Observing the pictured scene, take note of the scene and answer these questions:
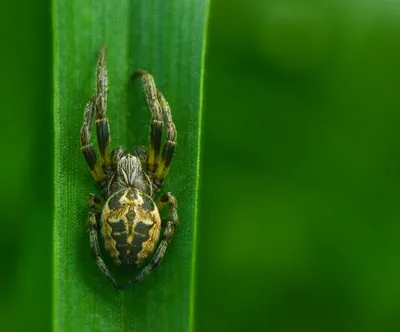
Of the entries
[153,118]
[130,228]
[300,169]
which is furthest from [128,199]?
[300,169]

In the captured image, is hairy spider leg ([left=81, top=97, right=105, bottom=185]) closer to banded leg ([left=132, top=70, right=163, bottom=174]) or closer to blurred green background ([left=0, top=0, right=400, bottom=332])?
banded leg ([left=132, top=70, right=163, bottom=174])

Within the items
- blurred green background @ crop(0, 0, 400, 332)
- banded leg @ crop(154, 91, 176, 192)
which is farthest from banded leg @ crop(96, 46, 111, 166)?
blurred green background @ crop(0, 0, 400, 332)

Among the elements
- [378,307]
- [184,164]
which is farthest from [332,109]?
[184,164]

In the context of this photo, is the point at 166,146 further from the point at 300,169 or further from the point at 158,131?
the point at 300,169

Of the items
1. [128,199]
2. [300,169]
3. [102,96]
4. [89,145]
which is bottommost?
[300,169]

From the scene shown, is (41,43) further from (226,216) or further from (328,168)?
(328,168)

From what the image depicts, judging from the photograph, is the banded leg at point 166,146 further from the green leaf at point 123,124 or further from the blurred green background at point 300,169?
the blurred green background at point 300,169
